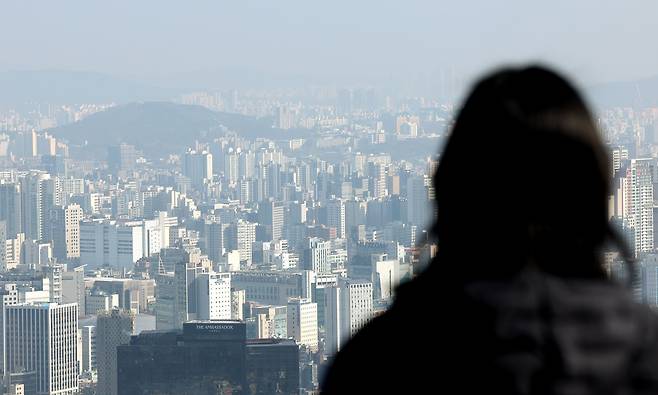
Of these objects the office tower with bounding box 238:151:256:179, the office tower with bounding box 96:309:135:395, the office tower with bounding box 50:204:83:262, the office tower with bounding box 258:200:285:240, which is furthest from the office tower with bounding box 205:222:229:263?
the office tower with bounding box 238:151:256:179

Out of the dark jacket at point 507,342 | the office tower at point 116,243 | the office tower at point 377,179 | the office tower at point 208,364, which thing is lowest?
the office tower at point 208,364

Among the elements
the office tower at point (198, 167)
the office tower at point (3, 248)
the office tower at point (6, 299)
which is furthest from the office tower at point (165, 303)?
the office tower at point (198, 167)

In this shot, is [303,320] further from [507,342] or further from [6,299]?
[507,342]

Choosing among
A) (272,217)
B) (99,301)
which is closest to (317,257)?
(99,301)

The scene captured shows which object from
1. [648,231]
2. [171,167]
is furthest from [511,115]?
[171,167]

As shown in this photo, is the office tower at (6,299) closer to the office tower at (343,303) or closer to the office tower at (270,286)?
the office tower at (270,286)

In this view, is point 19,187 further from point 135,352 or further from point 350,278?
point 135,352

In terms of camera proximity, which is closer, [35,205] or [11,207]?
[11,207]
